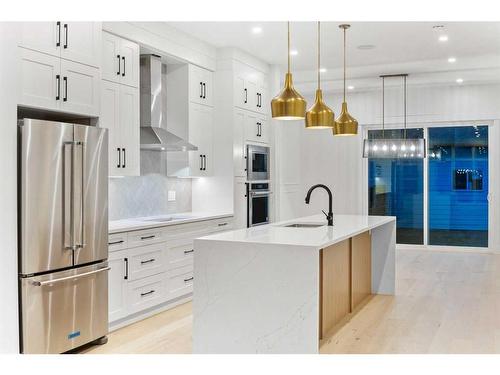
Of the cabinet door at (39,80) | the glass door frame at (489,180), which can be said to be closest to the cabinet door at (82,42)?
the cabinet door at (39,80)

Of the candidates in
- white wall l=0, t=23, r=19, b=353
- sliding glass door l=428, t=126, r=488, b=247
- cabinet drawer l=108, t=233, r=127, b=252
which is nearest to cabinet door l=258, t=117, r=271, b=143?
cabinet drawer l=108, t=233, r=127, b=252

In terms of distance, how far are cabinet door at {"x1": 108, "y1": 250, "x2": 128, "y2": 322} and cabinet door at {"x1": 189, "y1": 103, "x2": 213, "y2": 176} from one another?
185 cm

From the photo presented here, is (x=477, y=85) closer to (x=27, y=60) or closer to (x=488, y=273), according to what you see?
(x=488, y=273)

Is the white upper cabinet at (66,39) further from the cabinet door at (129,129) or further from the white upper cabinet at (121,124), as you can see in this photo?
the cabinet door at (129,129)

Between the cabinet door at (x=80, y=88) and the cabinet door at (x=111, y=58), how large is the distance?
0.49 m

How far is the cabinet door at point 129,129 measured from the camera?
5.02 metres

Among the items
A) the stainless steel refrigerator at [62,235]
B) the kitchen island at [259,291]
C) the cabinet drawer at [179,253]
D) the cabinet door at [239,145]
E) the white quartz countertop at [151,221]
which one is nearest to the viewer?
the kitchen island at [259,291]

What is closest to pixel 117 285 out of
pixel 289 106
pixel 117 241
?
pixel 117 241

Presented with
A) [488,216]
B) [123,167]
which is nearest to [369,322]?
[123,167]

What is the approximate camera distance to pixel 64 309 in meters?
3.81

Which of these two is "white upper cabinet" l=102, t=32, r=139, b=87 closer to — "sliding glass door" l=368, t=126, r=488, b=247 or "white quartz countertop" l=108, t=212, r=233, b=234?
"white quartz countertop" l=108, t=212, r=233, b=234

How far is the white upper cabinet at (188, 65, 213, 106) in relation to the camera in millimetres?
6156

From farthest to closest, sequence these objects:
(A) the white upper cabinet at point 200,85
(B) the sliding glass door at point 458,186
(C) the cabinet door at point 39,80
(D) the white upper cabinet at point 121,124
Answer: (B) the sliding glass door at point 458,186
(A) the white upper cabinet at point 200,85
(D) the white upper cabinet at point 121,124
(C) the cabinet door at point 39,80

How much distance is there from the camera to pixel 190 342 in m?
4.18
